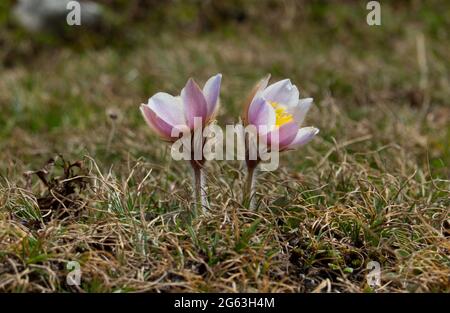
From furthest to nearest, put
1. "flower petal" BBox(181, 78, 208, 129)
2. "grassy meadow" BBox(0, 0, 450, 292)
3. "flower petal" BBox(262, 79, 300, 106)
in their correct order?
"flower petal" BBox(262, 79, 300, 106)
"flower petal" BBox(181, 78, 208, 129)
"grassy meadow" BBox(0, 0, 450, 292)

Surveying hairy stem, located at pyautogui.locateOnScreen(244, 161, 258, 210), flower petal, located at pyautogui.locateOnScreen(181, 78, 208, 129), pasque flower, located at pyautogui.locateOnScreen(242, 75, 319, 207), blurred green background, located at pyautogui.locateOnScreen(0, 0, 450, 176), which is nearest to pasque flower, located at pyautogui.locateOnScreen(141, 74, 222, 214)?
flower petal, located at pyautogui.locateOnScreen(181, 78, 208, 129)

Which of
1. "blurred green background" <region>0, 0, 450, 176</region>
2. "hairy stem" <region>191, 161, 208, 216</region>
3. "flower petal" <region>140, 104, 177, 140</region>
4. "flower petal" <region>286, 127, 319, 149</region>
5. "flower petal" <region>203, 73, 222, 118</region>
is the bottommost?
"hairy stem" <region>191, 161, 208, 216</region>

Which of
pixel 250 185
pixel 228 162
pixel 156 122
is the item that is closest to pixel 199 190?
pixel 250 185

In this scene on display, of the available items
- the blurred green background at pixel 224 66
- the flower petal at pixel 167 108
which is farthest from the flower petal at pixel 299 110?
the blurred green background at pixel 224 66

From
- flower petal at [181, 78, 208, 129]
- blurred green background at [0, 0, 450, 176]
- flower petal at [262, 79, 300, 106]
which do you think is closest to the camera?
flower petal at [181, 78, 208, 129]

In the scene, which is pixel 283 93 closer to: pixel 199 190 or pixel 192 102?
pixel 192 102

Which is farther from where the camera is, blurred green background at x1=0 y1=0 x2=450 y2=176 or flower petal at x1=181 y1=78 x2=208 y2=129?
blurred green background at x1=0 y1=0 x2=450 y2=176

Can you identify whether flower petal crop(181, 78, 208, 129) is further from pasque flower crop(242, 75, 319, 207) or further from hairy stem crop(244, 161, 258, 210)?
hairy stem crop(244, 161, 258, 210)
